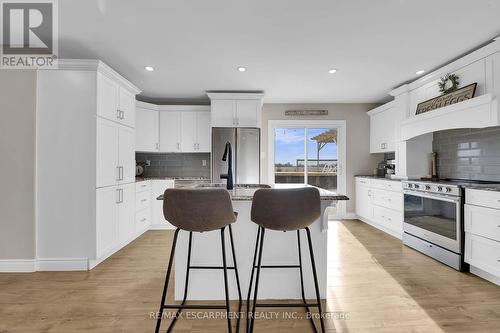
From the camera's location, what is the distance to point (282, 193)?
1.50 meters

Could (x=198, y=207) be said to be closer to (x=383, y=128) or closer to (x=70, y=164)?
(x=70, y=164)

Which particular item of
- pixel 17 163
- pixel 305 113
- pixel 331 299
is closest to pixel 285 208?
pixel 331 299

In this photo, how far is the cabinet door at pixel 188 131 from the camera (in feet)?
15.4

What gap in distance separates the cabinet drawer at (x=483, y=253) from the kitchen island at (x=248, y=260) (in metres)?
1.68

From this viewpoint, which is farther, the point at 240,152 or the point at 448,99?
the point at 240,152

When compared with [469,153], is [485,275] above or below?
below

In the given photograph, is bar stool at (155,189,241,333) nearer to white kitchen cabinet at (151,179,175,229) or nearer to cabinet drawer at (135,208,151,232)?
cabinet drawer at (135,208,151,232)

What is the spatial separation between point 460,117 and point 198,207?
3.19 meters

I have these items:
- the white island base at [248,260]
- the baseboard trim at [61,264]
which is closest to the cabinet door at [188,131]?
the baseboard trim at [61,264]

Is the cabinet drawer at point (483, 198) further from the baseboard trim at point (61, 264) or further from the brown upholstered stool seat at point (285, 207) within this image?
the baseboard trim at point (61, 264)

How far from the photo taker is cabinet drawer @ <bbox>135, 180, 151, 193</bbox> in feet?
12.5

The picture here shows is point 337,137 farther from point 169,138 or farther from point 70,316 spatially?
point 70,316

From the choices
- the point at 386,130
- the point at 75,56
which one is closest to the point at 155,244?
the point at 75,56

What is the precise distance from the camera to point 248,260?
200cm
